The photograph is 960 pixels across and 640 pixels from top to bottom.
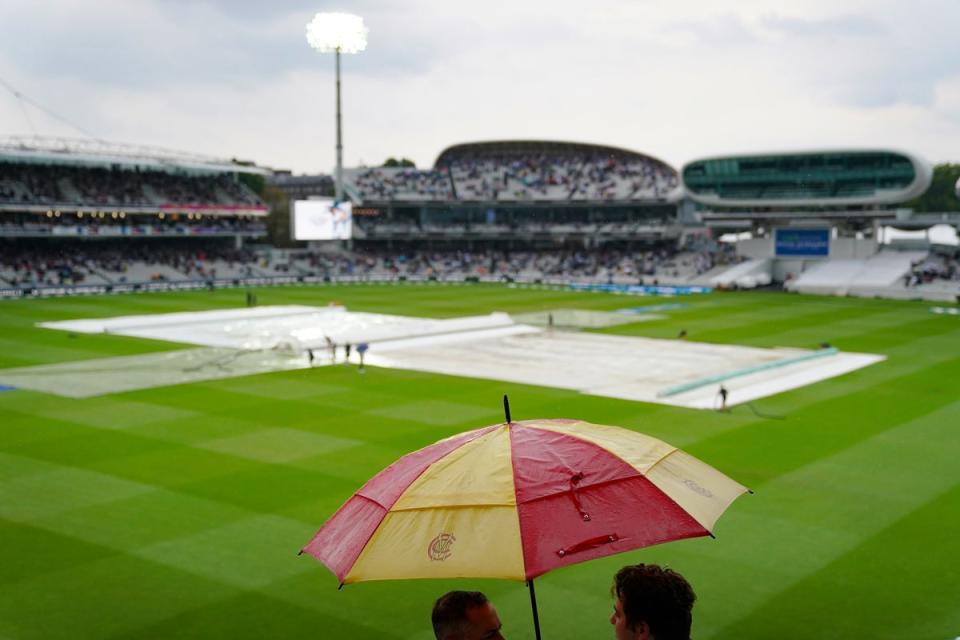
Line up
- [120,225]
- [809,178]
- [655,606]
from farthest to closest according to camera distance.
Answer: [120,225] < [809,178] < [655,606]

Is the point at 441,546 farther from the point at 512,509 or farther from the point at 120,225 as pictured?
the point at 120,225

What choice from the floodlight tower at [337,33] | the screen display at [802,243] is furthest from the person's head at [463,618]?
the screen display at [802,243]

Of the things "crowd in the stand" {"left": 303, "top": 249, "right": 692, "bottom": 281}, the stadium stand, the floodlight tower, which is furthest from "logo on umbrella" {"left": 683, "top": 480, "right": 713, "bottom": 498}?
the stadium stand

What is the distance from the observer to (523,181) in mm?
109438

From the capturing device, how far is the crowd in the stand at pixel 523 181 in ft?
340

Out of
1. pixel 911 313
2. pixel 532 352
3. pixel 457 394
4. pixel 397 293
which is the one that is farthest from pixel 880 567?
pixel 397 293

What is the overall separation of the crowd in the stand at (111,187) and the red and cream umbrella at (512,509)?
7795 centimetres

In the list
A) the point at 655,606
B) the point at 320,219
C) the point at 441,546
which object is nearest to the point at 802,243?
the point at 320,219

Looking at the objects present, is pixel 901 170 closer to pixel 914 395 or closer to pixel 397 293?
pixel 397 293

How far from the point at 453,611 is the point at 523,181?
10677 cm

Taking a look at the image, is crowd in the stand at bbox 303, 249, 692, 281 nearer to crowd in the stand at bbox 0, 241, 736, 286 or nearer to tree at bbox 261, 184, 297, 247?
crowd in the stand at bbox 0, 241, 736, 286

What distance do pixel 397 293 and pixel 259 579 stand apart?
194ft

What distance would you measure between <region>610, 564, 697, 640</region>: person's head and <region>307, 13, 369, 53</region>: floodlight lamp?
225 ft

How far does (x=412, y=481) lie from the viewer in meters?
6.16
